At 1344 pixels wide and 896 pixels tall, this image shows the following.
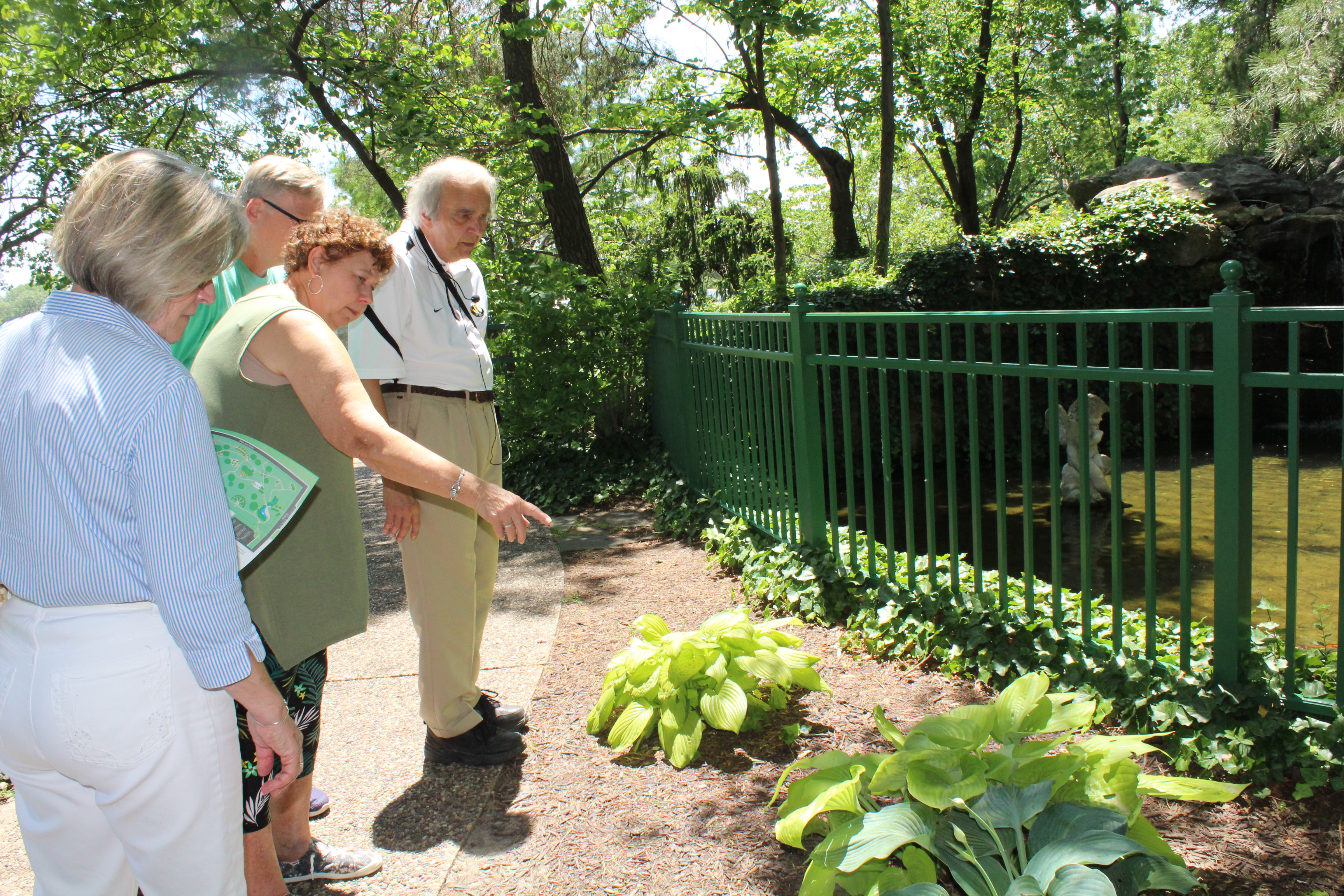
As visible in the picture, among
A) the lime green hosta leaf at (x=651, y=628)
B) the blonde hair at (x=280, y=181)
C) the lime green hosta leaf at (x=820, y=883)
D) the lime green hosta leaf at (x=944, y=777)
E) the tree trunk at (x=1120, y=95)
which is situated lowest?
the lime green hosta leaf at (x=820, y=883)

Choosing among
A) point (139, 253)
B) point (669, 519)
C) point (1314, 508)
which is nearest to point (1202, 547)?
point (1314, 508)

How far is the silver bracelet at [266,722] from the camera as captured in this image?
165 cm

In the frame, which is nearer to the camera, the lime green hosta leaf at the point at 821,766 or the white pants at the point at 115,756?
the white pants at the point at 115,756

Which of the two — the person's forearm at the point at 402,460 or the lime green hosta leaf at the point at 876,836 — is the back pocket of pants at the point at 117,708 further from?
the lime green hosta leaf at the point at 876,836

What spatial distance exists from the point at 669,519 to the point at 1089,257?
8.27 metres

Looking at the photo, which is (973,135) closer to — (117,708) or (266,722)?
(266,722)

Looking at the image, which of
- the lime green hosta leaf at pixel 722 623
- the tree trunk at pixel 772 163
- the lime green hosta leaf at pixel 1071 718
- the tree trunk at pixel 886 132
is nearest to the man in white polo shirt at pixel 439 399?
the lime green hosta leaf at pixel 722 623

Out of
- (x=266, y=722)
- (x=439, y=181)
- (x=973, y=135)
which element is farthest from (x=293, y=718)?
(x=973, y=135)

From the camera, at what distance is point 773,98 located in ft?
54.5

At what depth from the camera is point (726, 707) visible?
10.2 ft

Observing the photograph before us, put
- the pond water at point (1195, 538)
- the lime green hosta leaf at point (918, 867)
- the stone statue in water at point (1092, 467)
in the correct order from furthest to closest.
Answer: the stone statue in water at point (1092, 467), the pond water at point (1195, 538), the lime green hosta leaf at point (918, 867)

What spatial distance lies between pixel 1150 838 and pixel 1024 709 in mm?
377

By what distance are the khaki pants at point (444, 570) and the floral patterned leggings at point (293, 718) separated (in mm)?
639

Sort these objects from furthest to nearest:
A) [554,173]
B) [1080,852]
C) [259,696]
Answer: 1. [554,173]
2. [1080,852]
3. [259,696]
